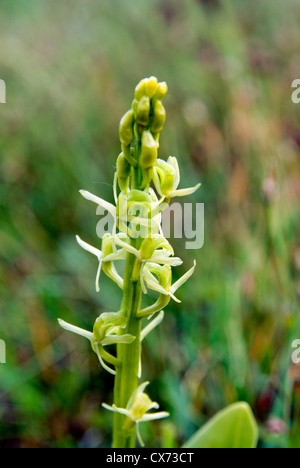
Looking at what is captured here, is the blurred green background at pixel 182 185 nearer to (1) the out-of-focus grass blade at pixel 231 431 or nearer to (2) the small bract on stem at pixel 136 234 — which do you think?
(1) the out-of-focus grass blade at pixel 231 431

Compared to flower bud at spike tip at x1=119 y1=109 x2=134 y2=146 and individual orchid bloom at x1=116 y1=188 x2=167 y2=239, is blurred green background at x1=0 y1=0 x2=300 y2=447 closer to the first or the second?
individual orchid bloom at x1=116 y1=188 x2=167 y2=239

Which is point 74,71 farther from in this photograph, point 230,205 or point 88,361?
point 88,361

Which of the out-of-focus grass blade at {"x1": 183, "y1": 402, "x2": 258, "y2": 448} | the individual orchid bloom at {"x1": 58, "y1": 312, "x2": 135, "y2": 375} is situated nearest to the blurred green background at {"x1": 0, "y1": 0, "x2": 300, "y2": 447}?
the out-of-focus grass blade at {"x1": 183, "y1": 402, "x2": 258, "y2": 448}

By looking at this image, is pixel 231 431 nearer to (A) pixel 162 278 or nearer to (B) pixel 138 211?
(A) pixel 162 278

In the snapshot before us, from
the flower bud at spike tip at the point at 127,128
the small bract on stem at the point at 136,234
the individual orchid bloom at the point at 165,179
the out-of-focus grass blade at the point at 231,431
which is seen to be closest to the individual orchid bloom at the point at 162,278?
the small bract on stem at the point at 136,234

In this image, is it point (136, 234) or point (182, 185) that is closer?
point (136, 234)

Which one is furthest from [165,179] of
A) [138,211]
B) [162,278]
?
[162,278]
